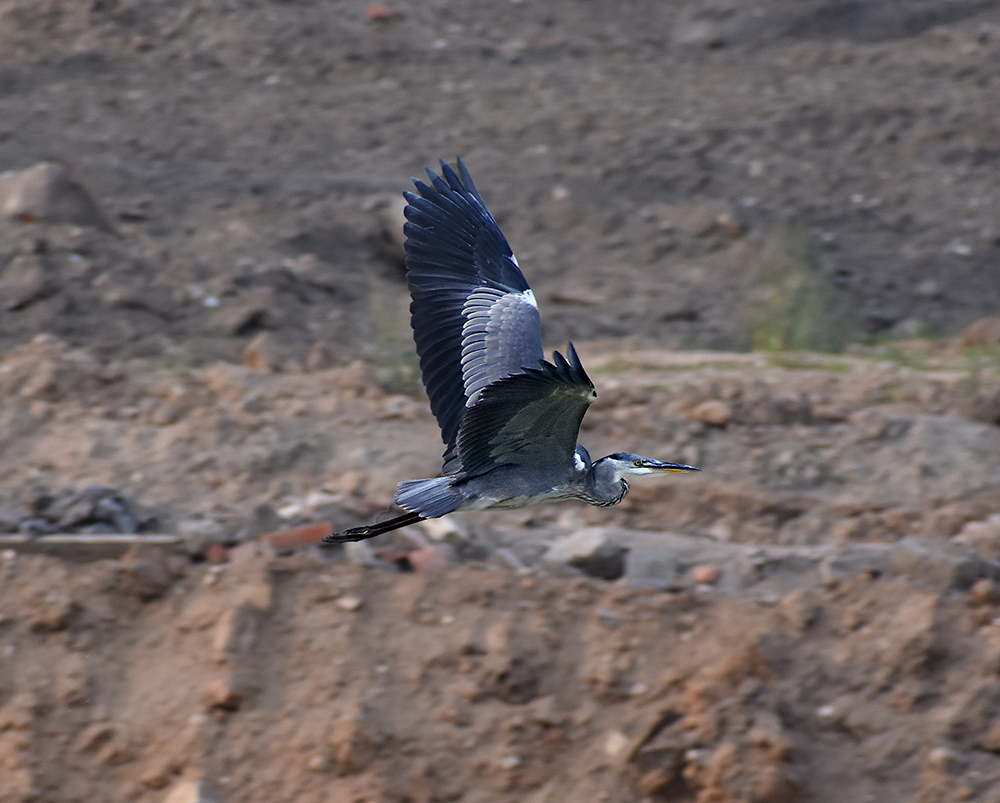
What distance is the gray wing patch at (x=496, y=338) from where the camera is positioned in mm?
4348

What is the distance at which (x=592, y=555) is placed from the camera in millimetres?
5477

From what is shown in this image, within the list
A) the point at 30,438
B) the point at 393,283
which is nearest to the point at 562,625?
the point at 30,438

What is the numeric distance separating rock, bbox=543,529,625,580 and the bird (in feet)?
3.36

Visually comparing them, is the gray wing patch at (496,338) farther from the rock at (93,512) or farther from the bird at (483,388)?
the rock at (93,512)

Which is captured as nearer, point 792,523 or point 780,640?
point 780,640

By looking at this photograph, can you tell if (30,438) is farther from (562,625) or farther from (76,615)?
(562,625)

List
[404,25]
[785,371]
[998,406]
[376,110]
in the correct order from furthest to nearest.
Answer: [404,25] → [376,110] → [785,371] → [998,406]

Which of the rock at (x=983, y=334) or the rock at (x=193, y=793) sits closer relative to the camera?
the rock at (x=193, y=793)

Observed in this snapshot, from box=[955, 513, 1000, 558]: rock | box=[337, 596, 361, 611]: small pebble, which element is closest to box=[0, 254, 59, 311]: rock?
box=[337, 596, 361, 611]: small pebble

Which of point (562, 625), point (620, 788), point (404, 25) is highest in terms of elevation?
point (404, 25)

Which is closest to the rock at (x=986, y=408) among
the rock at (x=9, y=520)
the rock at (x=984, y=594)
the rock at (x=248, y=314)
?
the rock at (x=984, y=594)

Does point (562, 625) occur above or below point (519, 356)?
below

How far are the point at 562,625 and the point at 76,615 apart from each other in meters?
2.02

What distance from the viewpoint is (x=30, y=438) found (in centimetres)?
635
